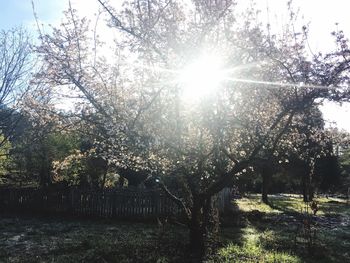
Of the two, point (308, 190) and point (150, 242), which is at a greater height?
point (308, 190)

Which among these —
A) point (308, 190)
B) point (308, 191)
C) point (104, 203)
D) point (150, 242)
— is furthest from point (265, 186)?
point (150, 242)

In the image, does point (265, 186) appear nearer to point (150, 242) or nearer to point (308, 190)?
point (308, 190)

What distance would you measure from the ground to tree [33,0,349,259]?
1385mm

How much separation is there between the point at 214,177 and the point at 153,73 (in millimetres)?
4682

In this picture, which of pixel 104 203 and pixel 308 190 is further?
pixel 308 190

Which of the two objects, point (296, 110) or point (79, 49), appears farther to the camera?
point (79, 49)

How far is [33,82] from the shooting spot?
10445mm

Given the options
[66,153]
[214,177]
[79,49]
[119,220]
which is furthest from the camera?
[66,153]

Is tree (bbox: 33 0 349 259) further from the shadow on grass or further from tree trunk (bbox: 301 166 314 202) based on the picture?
tree trunk (bbox: 301 166 314 202)

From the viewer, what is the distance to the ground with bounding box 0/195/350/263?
33.4ft

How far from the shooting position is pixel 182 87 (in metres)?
9.83

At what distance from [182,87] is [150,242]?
17.1 ft

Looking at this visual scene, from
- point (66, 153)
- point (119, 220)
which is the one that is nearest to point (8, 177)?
point (66, 153)

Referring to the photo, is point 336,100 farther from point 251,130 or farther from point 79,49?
point 79,49
